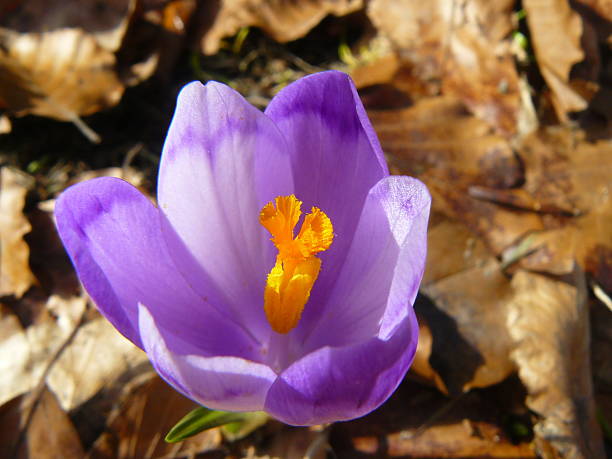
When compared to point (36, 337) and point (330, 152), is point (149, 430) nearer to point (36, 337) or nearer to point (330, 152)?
point (36, 337)

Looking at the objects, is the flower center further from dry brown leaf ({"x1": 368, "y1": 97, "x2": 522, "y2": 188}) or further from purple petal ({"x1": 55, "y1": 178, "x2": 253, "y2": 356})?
dry brown leaf ({"x1": 368, "y1": 97, "x2": 522, "y2": 188})

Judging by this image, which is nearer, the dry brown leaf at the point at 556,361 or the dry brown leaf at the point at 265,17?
the dry brown leaf at the point at 556,361

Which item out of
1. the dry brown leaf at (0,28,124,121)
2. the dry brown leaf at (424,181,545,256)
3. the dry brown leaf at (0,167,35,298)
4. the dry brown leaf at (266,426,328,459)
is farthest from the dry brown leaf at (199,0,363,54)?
the dry brown leaf at (266,426,328,459)

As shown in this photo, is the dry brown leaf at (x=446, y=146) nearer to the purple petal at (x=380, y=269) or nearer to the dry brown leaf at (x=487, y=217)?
the dry brown leaf at (x=487, y=217)

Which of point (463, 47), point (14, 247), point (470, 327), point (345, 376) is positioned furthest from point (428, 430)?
point (463, 47)

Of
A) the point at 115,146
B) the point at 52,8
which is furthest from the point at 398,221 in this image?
the point at 52,8

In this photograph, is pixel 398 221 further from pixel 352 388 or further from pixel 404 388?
pixel 404 388

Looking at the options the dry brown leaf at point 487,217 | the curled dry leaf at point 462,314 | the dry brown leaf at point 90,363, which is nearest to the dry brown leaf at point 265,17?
the dry brown leaf at point 487,217
